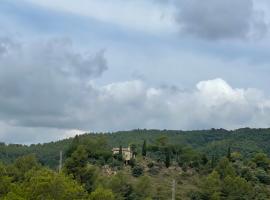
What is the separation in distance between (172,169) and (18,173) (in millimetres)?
60626

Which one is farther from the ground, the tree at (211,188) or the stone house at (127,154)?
the stone house at (127,154)

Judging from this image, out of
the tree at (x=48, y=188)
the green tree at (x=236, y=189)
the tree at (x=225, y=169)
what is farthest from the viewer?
the tree at (x=225, y=169)

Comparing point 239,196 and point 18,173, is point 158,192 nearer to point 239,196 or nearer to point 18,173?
point 239,196

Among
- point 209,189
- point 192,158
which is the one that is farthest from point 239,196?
point 192,158

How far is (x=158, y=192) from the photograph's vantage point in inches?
5650

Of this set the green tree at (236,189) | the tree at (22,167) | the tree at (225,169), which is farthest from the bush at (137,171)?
the tree at (22,167)

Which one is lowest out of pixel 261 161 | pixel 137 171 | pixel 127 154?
pixel 137 171

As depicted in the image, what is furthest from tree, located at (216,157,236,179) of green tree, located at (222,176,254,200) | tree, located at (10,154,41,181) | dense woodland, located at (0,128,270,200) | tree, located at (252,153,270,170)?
tree, located at (10,154,41,181)

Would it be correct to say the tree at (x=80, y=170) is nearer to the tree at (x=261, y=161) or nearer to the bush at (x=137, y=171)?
the bush at (x=137, y=171)

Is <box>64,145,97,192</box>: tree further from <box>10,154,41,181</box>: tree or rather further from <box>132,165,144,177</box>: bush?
<box>132,165,144,177</box>: bush

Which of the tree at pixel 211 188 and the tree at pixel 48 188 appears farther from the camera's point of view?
the tree at pixel 211 188

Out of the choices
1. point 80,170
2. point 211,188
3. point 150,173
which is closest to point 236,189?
point 211,188

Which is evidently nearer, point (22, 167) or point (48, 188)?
point (48, 188)

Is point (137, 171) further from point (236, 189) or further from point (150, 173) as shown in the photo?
point (236, 189)
